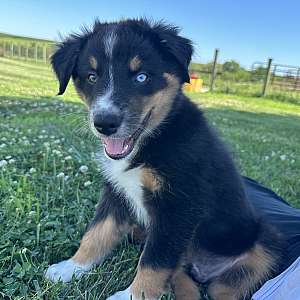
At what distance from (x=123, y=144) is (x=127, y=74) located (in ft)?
1.24

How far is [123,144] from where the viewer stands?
2576 mm

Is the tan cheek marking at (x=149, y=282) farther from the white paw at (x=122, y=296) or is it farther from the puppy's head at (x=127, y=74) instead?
the puppy's head at (x=127, y=74)

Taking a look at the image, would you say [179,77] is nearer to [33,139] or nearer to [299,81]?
[33,139]

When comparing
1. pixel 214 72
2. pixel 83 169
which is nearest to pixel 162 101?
pixel 83 169

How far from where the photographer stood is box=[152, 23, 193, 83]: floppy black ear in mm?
2539

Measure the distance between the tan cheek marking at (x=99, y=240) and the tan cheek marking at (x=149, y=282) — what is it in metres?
0.39

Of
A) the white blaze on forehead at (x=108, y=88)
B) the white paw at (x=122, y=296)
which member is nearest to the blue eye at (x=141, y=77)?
the white blaze on forehead at (x=108, y=88)

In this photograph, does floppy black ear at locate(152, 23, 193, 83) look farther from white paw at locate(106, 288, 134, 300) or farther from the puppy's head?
white paw at locate(106, 288, 134, 300)

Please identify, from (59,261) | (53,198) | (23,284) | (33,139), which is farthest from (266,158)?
(23,284)

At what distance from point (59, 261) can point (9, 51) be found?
2394cm

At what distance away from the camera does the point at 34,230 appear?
276cm

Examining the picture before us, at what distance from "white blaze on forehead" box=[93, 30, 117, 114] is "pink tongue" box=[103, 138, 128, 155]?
0.26 metres

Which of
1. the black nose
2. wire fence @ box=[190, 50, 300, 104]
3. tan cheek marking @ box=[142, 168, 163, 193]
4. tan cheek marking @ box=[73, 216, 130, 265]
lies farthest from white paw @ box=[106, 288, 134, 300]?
wire fence @ box=[190, 50, 300, 104]

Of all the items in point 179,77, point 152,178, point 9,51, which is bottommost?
point 9,51
